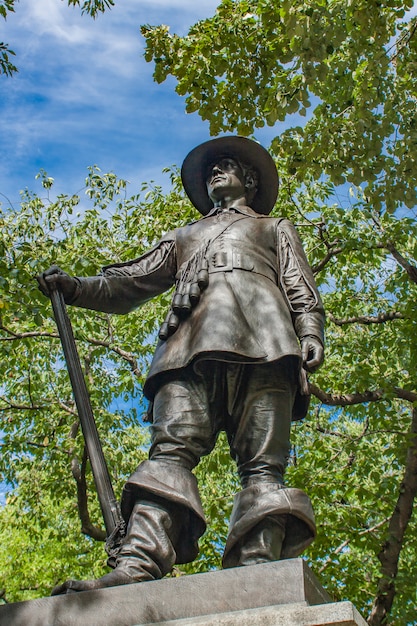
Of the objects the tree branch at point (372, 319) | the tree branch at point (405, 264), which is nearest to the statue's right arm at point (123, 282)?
the tree branch at point (405, 264)

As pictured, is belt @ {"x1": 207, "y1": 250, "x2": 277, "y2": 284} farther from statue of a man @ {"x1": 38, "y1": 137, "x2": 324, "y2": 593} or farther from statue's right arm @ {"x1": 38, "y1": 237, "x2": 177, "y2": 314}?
statue's right arm @ {"x1": 38, "y1": 237, "x2": 177, "y2": 314}

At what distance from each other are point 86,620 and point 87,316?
9315 mm

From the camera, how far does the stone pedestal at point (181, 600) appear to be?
2.95m

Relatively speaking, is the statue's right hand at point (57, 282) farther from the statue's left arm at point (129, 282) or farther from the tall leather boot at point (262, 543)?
the tall leather boot at point (262, 543)

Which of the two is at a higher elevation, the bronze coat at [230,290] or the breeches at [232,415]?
the bronze coat at [230,290]

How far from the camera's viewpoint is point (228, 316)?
13.6 ft

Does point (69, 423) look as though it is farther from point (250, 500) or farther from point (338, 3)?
point (250, 500)

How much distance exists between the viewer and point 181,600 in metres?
2.98

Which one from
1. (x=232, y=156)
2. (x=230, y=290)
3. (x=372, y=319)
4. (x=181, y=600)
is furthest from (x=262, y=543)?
(x=372, y=319)

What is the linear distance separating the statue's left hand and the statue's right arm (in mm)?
1072

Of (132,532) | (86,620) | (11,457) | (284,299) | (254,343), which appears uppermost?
(11,457)

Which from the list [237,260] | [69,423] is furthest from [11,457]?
[237,260]

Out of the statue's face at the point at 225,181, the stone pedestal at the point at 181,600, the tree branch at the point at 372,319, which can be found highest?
the tree branch at the point at 372,319

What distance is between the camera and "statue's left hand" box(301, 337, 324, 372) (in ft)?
13.3
